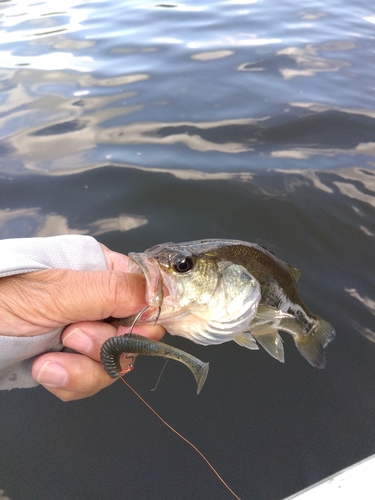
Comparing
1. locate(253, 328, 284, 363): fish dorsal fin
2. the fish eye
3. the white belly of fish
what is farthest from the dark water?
the fish eye

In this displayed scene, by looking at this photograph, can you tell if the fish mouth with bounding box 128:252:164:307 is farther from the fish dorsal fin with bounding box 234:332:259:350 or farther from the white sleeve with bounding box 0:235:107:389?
the fish dorsal fin with bounding box 234:332:259:350

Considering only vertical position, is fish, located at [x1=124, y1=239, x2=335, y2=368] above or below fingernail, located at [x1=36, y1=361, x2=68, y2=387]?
above

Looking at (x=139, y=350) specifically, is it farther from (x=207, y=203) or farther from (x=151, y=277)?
(x=207, y=203)

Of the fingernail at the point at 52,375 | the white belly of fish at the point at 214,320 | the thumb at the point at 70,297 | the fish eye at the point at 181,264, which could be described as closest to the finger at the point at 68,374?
the fingernail at the point at 52,375

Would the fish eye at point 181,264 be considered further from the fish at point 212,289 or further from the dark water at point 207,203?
the dark water at point 207,203

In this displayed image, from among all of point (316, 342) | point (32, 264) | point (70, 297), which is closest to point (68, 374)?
point (70, 297)

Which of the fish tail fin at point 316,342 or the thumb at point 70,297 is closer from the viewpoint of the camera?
the thumb at point 70,297
